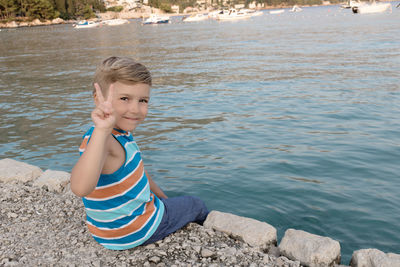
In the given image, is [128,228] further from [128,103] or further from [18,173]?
[18,173]

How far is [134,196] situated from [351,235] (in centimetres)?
283

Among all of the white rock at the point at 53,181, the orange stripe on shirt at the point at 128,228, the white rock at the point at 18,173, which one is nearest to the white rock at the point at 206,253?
the orange stripe on shirt at the point at 128,228

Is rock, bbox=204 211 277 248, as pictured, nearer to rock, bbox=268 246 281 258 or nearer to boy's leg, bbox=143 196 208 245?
rock, bbox=268 246 281 258

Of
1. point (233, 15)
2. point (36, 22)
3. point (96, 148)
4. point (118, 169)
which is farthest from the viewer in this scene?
point (36, 22)

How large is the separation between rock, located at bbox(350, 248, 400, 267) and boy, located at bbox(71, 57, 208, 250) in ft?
5.93

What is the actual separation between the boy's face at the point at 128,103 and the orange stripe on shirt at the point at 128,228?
0.83m

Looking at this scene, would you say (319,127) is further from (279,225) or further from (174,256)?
(174,256)

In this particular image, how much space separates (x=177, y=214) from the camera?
3.82 m

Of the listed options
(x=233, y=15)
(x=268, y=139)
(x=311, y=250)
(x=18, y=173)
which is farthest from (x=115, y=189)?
(x=233, y=15)

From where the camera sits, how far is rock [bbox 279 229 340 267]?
11.8 ft

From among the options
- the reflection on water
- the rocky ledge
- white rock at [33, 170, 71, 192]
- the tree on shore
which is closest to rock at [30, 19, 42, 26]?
the tree on shore

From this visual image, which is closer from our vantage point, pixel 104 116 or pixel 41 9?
pixel 104 116

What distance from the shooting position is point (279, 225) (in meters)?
4.94

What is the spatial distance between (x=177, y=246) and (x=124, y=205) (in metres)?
0.75
